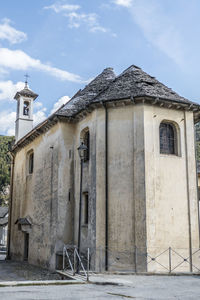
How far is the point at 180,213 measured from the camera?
16469mm

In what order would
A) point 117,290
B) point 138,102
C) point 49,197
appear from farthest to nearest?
point 49,197
point 138,102
point 117,290

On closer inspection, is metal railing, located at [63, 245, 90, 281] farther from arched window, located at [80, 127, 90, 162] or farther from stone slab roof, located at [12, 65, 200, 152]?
stone slab roof, located at [12, 65, 200, 152]

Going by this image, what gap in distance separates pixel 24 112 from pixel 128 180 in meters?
17.4

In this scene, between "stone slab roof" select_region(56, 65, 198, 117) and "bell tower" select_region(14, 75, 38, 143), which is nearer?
"stone slab roof" select_region(56, 65, 198, 117)

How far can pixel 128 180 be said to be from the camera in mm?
16438

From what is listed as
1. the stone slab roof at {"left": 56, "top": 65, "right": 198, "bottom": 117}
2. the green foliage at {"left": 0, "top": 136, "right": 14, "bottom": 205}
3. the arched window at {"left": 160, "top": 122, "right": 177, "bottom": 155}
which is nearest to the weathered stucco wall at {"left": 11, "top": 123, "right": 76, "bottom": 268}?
the stone slab roof at {"left": 56, "top": 65, "right": 198, "bottom": 117}

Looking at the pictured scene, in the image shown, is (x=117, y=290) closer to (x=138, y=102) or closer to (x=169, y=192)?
(x=169, y=192)

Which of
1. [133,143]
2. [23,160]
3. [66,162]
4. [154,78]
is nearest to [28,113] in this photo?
[23,160]

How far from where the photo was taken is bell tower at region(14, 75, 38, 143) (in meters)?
30.4

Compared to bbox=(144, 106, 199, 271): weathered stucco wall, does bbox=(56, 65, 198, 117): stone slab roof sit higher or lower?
higher

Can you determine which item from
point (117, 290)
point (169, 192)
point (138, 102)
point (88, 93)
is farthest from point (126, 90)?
point (117, 290)

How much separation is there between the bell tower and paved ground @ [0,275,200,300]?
19896mm

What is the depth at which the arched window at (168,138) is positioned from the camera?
1742cm

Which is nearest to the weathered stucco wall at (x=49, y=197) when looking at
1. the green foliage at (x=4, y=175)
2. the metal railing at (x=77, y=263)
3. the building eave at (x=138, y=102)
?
the building eave at (x=138, y=102)
